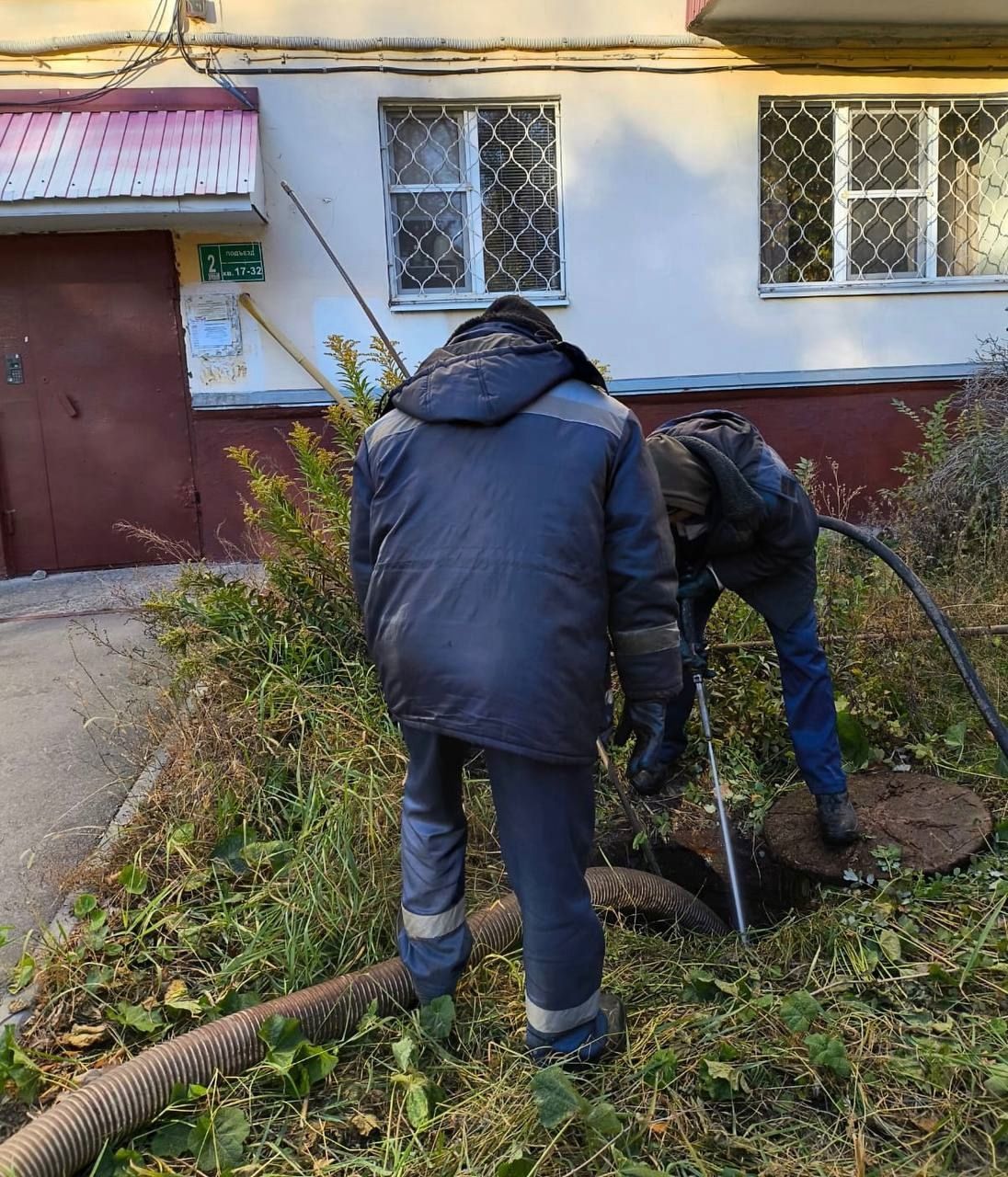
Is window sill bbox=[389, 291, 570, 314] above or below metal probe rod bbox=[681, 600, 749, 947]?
above

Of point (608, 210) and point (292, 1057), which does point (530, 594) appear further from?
point (608, 210)

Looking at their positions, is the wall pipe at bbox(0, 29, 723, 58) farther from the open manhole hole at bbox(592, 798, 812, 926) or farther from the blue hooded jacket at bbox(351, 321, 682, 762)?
the open manhole hole at bbox(592, 798, 812, 926)

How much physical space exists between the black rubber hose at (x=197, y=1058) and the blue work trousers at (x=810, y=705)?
3.04 feet

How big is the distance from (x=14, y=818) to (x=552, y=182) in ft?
19.0

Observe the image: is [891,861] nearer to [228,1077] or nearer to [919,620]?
[919,620]

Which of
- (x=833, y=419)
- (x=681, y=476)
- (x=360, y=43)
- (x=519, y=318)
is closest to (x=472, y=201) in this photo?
(x=360, y=43)

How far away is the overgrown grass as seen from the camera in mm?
2037

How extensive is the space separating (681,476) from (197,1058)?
204 centimetres

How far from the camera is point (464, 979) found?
2549 mm

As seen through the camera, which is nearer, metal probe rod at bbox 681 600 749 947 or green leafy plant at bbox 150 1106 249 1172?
green leafy plant at bbox 150 1106 249 1172

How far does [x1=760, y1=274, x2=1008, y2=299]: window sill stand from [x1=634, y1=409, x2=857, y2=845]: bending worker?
4.57 metres

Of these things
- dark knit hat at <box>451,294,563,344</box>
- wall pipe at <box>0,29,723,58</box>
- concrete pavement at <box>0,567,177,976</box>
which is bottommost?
concrete pavement at <box>0,567,177,976</box>

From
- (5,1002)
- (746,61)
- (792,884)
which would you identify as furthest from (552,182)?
(5,1002)

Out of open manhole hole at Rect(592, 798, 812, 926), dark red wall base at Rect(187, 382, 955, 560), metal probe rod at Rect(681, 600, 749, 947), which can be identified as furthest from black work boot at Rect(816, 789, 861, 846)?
dark red wall base at Rect(187, 382, 955, 560)
